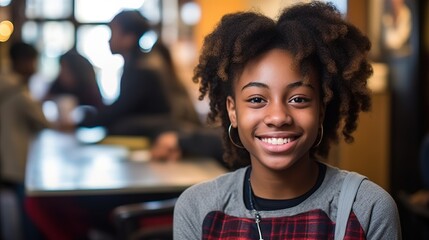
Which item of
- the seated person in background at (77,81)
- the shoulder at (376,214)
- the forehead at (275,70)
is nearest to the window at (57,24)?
the seated person in background at (77,81)

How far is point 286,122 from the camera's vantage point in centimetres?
147

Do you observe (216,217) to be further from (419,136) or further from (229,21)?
(419,136)

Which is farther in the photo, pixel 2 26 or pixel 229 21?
pixel 2 26

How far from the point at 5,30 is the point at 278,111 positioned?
10789 mm

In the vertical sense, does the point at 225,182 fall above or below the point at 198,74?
below

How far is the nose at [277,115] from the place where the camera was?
1.47 metres

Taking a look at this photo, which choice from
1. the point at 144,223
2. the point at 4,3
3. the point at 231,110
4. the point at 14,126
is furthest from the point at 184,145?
the point at 4,3

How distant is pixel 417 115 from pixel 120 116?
6.44ft

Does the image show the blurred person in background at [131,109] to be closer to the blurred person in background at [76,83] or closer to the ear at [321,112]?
the ear at [321,112]

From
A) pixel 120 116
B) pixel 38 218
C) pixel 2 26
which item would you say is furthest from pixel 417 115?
pixel 2 26

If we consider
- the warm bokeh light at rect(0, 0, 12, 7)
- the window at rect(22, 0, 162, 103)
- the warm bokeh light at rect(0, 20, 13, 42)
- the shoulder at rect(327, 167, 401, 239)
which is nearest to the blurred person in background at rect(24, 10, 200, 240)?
the shoulder at rect(327, 167, 401, 239)

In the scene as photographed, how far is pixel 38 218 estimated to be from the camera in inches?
137

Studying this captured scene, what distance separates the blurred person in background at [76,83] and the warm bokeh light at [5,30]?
371 centimetres

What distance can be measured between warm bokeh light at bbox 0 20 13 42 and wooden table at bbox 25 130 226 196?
714 centimetres
